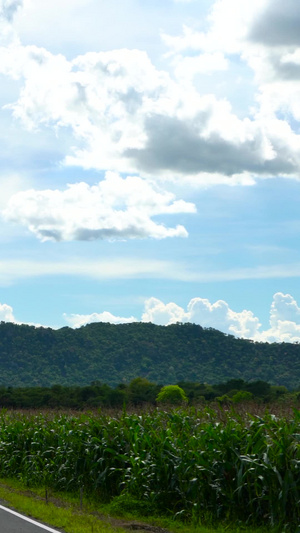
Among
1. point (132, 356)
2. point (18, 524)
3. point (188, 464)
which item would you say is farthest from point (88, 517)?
point (132, 356)

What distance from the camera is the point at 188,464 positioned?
1311cm

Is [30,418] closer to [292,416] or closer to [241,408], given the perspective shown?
[241,408]

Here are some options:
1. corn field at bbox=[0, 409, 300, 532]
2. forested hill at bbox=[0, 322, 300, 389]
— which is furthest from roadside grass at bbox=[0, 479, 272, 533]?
forested hill at bbox=[0, 322, 300, 389]

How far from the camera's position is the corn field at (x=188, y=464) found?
36.9ft

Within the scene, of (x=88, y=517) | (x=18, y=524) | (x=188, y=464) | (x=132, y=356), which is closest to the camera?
(x=18, y=524)

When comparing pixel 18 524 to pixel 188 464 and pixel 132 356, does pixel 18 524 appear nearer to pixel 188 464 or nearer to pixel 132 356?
pixel 188 464

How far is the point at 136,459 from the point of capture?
1435 centimetres

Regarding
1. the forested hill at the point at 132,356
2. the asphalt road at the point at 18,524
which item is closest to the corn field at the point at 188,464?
the asphalt road at the point at 18,524

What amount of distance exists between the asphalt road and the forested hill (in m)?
92.3

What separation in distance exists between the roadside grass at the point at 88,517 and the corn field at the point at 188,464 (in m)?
0.37

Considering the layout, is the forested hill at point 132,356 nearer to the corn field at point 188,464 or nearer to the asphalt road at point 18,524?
the corn field at point 188,464

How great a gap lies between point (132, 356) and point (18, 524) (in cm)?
11002

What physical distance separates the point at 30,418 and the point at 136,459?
9.98 meters

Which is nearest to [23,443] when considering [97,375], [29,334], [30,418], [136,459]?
[30,418]
